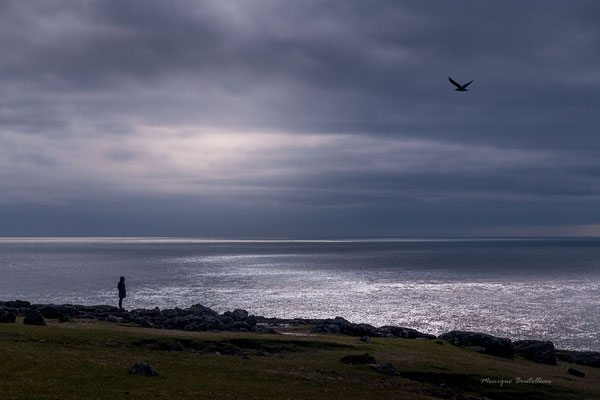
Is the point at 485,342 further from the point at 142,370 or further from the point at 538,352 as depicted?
the point at 142,370

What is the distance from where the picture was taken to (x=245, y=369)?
34812mm

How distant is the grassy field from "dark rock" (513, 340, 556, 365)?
74.4 inches

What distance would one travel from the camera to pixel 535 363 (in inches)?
2020

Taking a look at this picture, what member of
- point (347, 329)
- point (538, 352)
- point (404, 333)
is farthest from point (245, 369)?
point (538, 352)

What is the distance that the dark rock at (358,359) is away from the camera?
39844mm

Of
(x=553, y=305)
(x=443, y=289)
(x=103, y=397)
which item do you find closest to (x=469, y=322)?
(x=553, y=305)

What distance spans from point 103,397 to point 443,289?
114123 mm

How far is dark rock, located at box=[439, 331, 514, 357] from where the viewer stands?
176 ft

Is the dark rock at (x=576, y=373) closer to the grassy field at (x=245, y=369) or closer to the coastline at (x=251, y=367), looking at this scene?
the coastline at (x=251, y=367)

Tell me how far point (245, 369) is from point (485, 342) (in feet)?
101

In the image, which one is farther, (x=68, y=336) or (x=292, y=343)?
(x=292, y=343)

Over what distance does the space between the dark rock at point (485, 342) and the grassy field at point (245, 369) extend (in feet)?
9.85

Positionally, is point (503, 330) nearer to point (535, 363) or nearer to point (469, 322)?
point (469, 322)

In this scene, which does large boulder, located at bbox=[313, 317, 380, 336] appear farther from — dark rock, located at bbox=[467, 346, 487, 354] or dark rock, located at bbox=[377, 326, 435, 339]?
dark rock, located at bbox=[467, 346, 487, 354]
